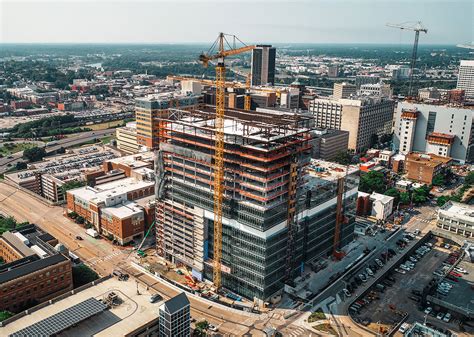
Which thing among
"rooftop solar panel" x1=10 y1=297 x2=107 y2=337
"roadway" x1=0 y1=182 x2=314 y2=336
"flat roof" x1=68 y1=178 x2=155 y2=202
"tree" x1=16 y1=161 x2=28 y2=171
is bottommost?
"roadway" x1=0 y1=182 x2=314 y2=336

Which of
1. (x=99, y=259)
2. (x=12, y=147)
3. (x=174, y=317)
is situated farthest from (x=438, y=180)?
(x=12, y=147)

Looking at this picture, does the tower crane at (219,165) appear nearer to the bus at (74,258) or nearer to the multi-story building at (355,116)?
the bus at (74,258)

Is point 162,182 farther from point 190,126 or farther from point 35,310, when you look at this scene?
point 35,310

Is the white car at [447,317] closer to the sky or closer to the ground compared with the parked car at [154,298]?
closer to the ground

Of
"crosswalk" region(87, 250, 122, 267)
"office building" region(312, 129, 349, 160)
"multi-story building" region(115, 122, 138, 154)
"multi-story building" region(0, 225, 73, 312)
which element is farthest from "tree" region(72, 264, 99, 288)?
"office building" region(312, 129, 349, 160)

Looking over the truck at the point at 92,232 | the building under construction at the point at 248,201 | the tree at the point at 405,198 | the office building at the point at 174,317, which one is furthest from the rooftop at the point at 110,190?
the tree at the point at 405,198

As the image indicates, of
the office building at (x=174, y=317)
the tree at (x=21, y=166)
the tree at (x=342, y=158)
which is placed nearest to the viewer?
the office building at (x=174, y=317)

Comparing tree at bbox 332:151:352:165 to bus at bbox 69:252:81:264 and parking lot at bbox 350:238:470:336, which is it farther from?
bus at bbox 69:252:81:264

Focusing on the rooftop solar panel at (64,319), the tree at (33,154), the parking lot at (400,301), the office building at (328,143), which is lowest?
the parking lot at (400,301)

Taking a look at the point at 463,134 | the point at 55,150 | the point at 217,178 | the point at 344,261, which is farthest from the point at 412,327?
the point at 55,150
